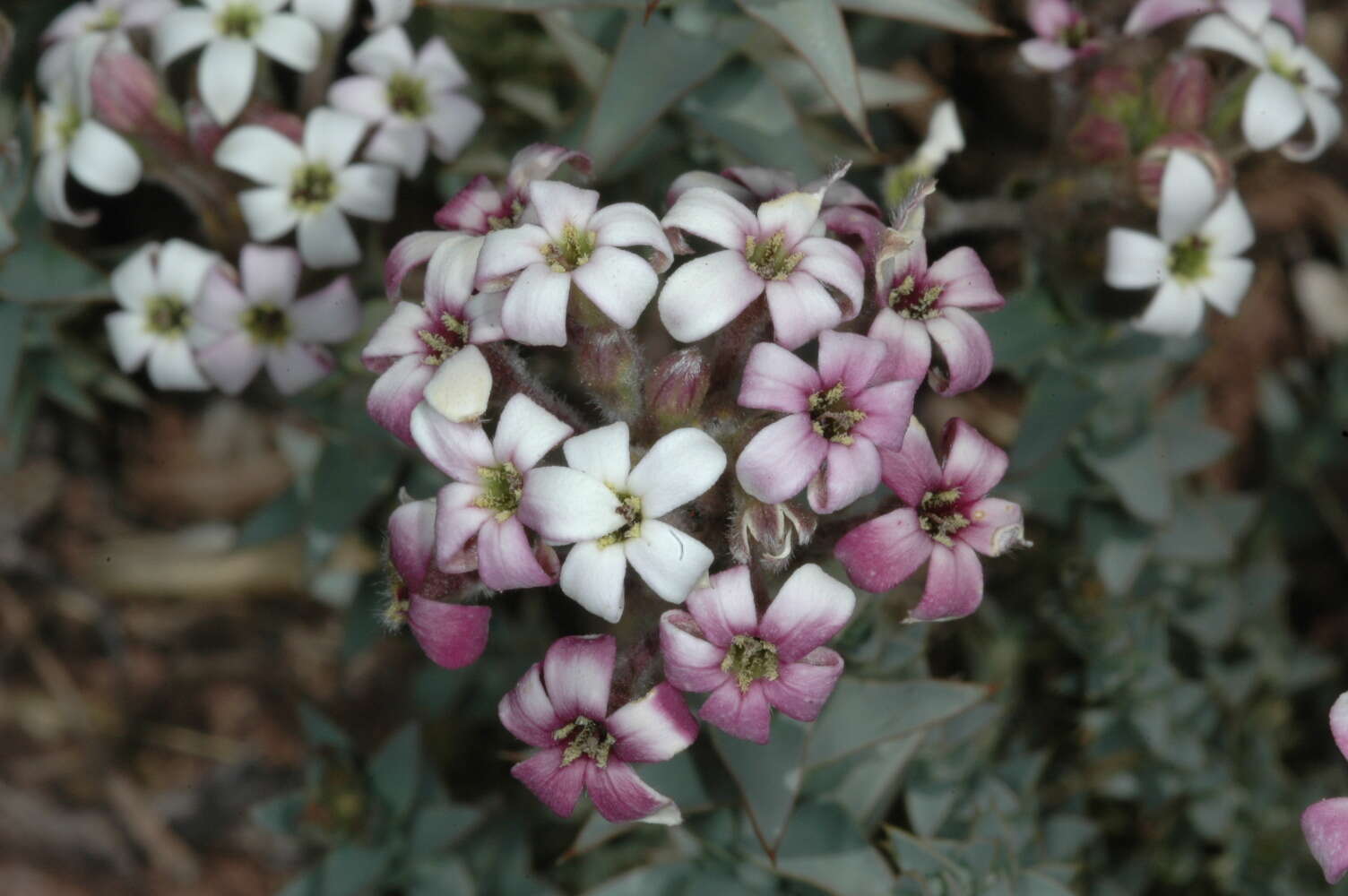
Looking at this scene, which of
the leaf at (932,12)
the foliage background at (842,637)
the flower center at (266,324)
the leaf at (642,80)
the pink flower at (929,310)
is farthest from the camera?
the flower center at (266,324)

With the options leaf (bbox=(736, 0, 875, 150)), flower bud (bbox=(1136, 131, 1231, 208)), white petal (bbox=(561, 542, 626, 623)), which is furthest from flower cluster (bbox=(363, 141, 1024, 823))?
flower bud (bbox=(1136, 131, 1231, 208))

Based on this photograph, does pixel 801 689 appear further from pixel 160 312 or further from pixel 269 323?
pixel 160 312

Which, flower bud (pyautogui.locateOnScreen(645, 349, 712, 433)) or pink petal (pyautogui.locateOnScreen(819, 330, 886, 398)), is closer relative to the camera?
pink petal (pyautogui.locateOnScreen(819, 330, 886, 398))

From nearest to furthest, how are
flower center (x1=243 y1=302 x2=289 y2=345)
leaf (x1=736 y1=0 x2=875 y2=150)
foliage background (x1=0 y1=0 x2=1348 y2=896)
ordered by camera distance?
leaf (x1=736 y1=0 x2=875 y2=150), foliage background (x1=0 y1=0 x2=1348 y2=896), flower center (x1=243 y1=302 x2=289 y2=345)

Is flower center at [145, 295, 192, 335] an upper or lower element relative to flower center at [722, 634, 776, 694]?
lower

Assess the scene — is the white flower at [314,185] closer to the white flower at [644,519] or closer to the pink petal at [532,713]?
the white flower at [644,519]

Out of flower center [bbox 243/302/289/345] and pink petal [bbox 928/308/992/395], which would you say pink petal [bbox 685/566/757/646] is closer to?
pink petal [bbox 928/308/992/395]

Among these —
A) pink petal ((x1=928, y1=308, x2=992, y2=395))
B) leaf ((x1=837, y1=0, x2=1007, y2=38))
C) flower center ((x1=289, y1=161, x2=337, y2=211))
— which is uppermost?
leaf ((x1=837, y1=0, x2=1007, y2=38))

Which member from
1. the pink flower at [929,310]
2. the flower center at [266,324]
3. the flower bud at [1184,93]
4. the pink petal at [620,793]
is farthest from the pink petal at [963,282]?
the flower center at [266,324]
